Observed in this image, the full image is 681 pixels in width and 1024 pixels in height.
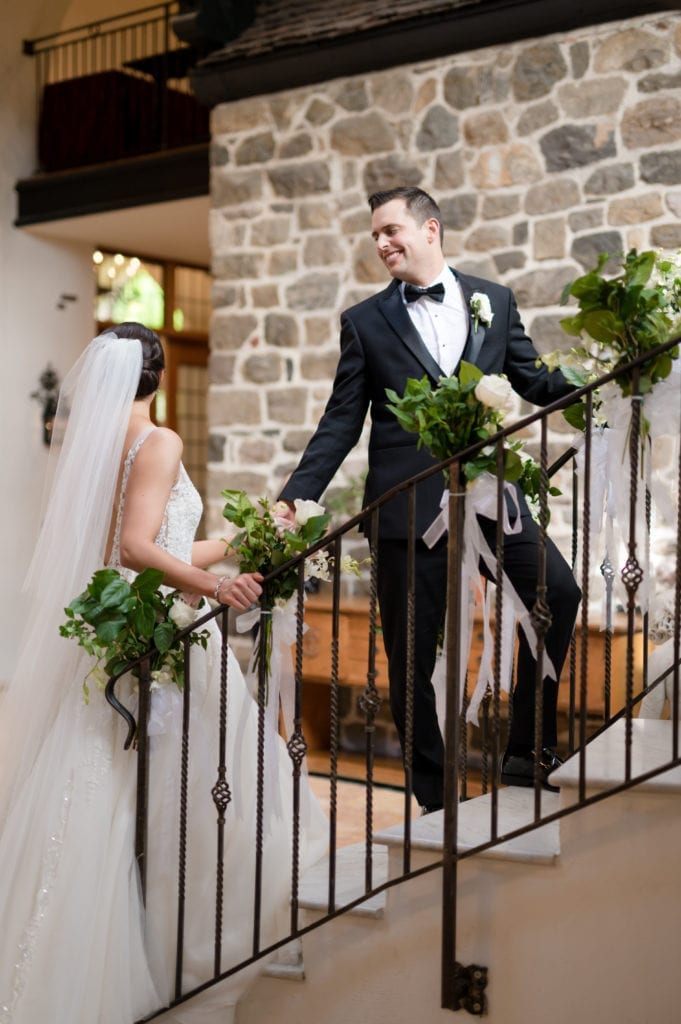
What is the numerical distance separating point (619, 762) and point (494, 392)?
0.83m

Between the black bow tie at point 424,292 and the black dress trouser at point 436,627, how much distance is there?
24.4 inches

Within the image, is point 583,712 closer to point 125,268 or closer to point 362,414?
point 362,414

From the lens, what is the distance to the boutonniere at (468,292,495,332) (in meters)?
3.18

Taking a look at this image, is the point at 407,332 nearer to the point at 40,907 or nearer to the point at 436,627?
the point at 436,627

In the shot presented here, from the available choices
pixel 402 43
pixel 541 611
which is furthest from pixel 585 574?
pixel 402 43

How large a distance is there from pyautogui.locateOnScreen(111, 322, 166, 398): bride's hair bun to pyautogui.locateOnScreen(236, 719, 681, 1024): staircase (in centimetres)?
134

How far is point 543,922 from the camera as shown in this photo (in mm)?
2562

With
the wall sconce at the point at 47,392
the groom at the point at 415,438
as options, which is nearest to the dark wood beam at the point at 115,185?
the wall sconce at the point at 47,392

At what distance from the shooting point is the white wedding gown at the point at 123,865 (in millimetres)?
2857

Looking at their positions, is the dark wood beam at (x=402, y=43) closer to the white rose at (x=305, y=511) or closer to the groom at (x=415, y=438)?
the groom at (x=415, y=438)

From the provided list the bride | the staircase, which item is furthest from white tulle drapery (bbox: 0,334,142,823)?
the staircase

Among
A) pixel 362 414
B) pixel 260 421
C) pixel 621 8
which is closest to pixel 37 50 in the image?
pixel 260 421

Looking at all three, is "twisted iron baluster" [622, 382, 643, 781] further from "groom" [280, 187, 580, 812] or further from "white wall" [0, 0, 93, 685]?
"white wall" [0, 0, 93, 685]

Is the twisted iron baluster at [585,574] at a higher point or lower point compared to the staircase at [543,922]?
higher
